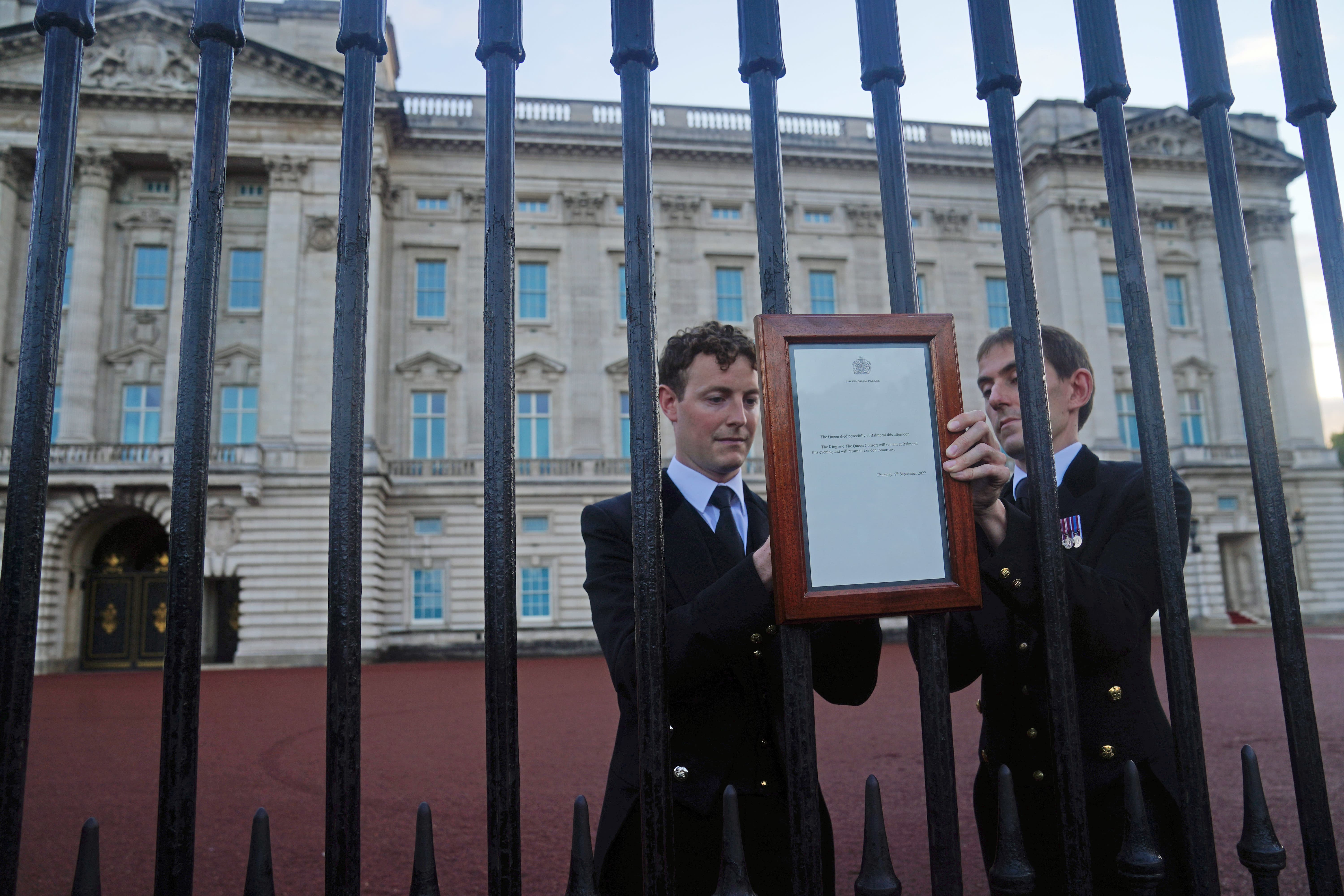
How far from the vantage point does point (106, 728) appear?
11445 mm

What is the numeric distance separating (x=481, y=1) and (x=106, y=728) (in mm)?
13070

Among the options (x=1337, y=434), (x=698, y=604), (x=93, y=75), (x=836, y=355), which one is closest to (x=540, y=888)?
(x=698, y=604)

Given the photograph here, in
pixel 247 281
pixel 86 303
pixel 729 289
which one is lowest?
pixel 86 303

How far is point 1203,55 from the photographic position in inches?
62.5

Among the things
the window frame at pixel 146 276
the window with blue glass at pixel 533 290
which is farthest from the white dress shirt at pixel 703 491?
the window frame at pixel 146 276

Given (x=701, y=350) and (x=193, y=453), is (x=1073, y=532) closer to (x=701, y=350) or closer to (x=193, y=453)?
(x=701, y=350)

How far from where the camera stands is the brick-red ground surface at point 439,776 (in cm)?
523

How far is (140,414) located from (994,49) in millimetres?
28241

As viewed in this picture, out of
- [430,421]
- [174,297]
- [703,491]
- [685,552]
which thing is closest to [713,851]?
[685,552]

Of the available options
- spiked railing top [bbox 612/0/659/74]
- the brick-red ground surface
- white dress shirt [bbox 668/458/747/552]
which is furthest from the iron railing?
the brick-red ground surface

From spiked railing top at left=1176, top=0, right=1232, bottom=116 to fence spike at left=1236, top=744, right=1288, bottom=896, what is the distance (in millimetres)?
1122

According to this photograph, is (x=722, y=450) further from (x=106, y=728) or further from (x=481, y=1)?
(x=106, y=728)

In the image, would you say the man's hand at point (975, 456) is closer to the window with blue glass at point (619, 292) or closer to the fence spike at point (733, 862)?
the fence spike at point (733, 862)

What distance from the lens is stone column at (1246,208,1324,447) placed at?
103 ft
